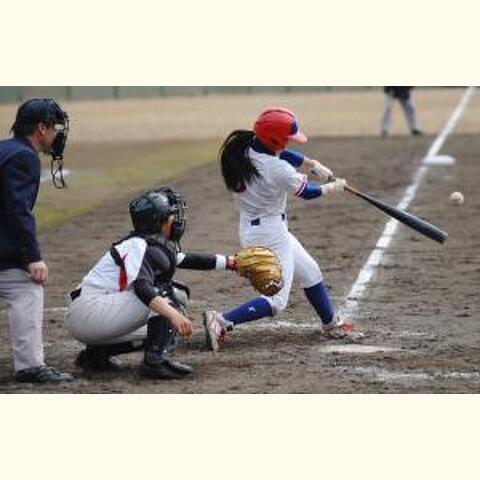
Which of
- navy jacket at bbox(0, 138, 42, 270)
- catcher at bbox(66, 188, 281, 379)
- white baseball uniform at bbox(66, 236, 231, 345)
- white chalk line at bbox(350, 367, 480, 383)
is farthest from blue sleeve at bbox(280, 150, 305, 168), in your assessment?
navy jacket at bbox(0, 138, 42, 270)

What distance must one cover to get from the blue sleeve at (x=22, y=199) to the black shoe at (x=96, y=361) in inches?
30.2

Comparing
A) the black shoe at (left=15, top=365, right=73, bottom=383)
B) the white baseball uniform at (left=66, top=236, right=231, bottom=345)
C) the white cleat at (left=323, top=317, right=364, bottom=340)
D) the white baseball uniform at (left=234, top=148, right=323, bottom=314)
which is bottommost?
the black shoe at (left=15, top=365, right=73, bottom=383)

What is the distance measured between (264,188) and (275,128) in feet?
1.33

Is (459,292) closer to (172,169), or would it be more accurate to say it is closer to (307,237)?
(307,237)

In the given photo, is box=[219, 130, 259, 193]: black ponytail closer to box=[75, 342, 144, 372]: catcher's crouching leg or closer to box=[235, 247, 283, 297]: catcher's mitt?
box=[235, 247, 283, 297]: catcher's mitt

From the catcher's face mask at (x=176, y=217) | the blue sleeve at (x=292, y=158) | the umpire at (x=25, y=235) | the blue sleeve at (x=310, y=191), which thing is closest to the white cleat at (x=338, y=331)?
the blue sleeve at (x=310, y=191)

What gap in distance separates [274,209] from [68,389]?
2103mm

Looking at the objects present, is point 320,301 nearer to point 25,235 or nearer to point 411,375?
point 411,375

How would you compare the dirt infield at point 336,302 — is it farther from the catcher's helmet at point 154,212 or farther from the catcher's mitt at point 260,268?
the catcher's helmet at point 154,212

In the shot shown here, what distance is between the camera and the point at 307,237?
13.7 meters

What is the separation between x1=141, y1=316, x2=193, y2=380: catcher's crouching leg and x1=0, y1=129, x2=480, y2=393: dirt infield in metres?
0.11

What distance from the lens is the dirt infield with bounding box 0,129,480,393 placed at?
7.64 m

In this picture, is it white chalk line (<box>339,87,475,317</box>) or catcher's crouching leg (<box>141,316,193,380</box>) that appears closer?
catcher's crouching leg (<box>141,316,193,380</box>)

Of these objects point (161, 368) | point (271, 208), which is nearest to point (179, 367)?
point (161, 368)
